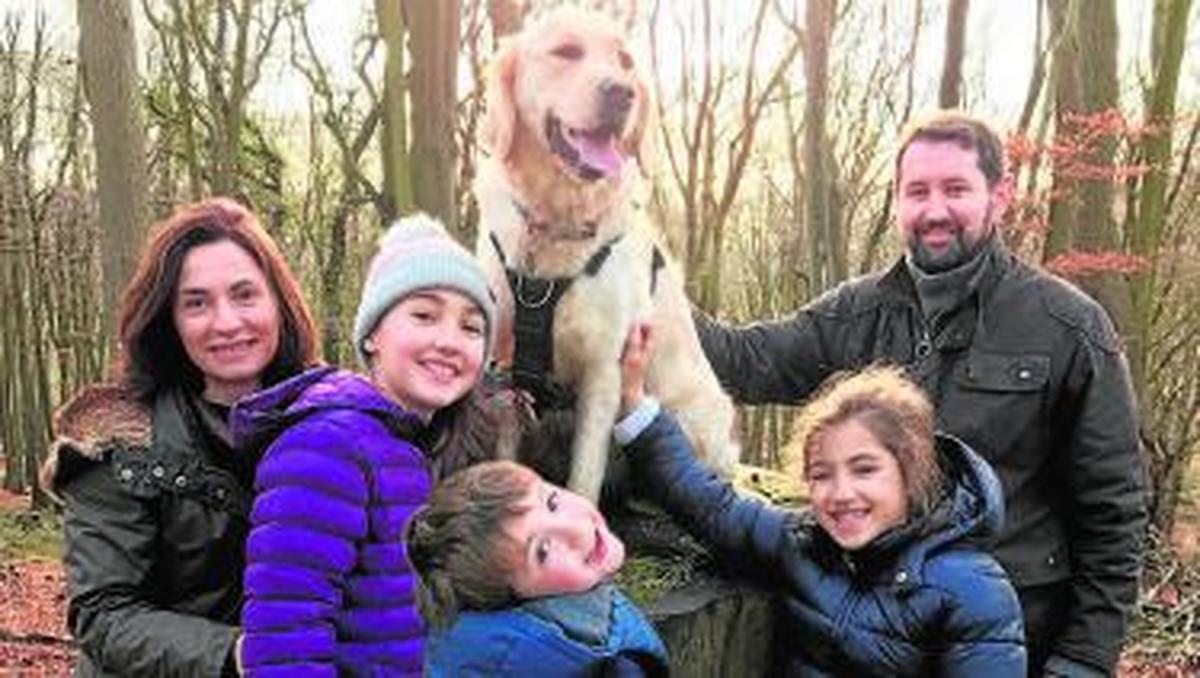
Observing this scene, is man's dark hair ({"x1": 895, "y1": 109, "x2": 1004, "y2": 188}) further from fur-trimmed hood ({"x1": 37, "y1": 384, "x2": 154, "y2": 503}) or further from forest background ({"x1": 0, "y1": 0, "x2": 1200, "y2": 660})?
fur-trimmed hood ({"x1": 37, "y1": 384, "x2": 154, "y2": 503})

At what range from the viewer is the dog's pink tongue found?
3426 millimetres

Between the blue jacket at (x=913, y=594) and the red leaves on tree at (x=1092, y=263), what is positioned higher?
the red leaves on tree at (x=1092, y=263)

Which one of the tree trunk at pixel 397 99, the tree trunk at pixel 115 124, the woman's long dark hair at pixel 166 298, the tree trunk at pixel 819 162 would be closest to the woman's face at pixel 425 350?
the woman's long dark hair at pixel 166 298

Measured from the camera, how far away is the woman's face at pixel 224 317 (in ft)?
8.70

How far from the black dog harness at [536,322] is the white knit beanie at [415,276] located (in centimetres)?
71

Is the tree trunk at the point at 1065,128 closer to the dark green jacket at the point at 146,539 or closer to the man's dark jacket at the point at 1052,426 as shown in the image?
the man's dark jacket at the point at 1052,426

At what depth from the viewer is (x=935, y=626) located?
111 inches

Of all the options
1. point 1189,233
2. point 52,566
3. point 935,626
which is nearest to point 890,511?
point 935,626

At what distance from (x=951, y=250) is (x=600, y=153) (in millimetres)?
960

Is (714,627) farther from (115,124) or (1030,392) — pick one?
(115,124)

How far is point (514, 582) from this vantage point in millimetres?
2350

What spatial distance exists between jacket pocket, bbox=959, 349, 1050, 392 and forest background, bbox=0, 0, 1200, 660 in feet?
3.66

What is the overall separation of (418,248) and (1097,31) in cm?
902

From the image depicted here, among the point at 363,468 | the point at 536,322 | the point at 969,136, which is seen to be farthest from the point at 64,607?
the point at 969,136
